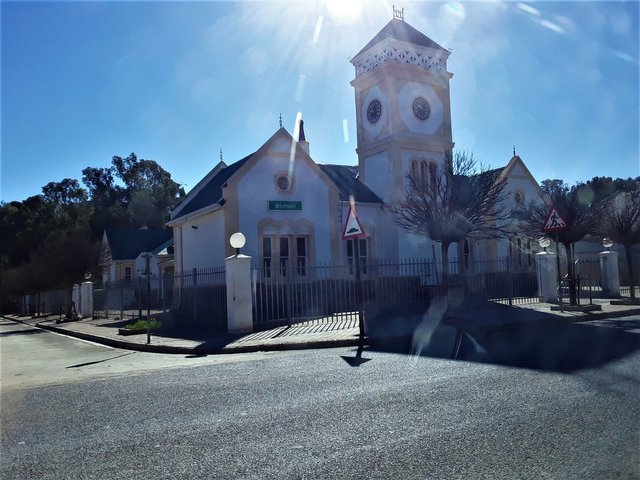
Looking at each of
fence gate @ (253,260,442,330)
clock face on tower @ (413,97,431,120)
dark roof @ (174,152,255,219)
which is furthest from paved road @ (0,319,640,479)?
clock face on tower @ (413,97,431,120)

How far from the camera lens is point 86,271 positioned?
34000mm

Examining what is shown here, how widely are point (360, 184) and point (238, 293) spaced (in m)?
16.2

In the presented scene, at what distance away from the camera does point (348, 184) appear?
29609 millimetres

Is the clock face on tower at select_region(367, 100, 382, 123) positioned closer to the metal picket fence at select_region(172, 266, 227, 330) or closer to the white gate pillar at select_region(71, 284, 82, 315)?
the metal picket fence at select_region(172, 266, 227, 330)

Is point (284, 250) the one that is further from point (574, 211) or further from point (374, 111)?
point (574, 211)

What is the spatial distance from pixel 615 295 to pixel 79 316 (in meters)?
28.1

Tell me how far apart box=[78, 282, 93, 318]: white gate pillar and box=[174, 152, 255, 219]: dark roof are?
282 inches

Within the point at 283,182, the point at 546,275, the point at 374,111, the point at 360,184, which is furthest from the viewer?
the point at 360,184

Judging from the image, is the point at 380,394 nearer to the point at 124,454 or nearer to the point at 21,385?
the point at 124,454

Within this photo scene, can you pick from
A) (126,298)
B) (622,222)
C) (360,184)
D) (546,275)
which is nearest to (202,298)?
(546,275)

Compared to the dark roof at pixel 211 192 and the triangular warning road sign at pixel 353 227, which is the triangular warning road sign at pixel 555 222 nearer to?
the triangular warning road sign at pixel 353 227

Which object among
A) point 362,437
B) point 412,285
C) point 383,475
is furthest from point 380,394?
point 412,285

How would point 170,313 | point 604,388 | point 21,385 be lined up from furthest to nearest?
point 170,313
point 21,385
point 604,388

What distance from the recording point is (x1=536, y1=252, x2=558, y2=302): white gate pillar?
21016 mm
